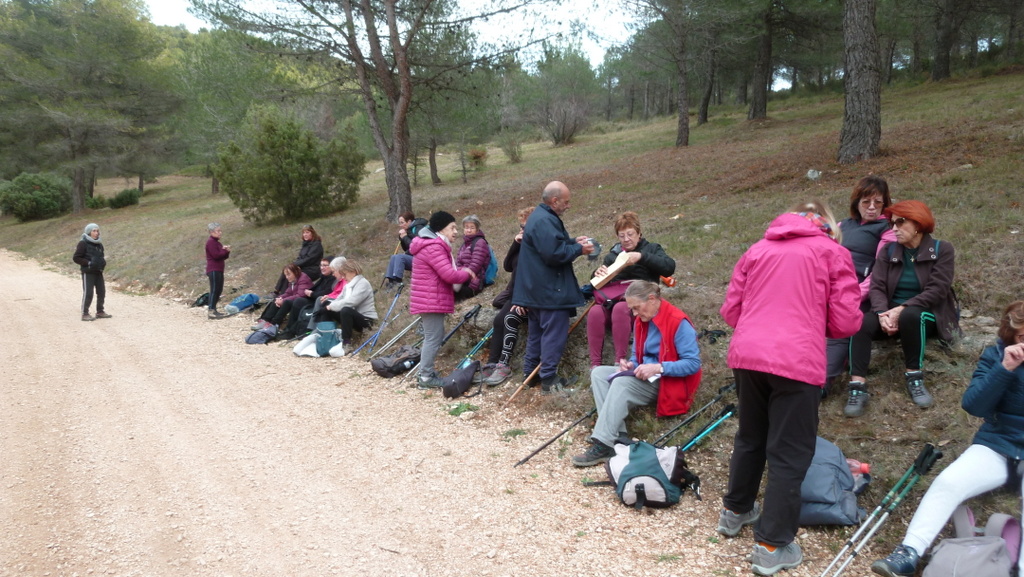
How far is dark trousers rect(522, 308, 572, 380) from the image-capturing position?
5.41 m

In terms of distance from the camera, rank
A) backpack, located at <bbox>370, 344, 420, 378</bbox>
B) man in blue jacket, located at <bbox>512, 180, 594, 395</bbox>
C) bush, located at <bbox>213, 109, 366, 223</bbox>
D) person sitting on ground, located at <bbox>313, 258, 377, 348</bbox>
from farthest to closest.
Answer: bush, located at <bbox>213, 109, 366, 223</bbox>
person sitting on ground, located at <bbox>313, 258, 377, 348</bbox>
backpack, located at <bbox>370, 344, 420, 378</bbox>
man in blue jacket, located at <bbox>512, 180, 594, 395</bbox>

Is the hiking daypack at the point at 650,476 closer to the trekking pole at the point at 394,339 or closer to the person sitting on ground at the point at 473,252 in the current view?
the person sitting on ground at the point at 473,252

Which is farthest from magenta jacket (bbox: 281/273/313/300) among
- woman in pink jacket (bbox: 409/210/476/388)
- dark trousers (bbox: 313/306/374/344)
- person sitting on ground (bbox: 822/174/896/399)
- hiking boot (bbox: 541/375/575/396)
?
person sitting on ground (bbox: 822/174/896/399)

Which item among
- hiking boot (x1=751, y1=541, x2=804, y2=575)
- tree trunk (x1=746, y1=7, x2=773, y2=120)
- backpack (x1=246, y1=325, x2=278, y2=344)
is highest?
tree trunk (x1=746, y1=7, x2=773, y2=120)

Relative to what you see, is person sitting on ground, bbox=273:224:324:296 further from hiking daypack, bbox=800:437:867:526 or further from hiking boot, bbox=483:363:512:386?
hiking daypack, bbox=800:437:867:526

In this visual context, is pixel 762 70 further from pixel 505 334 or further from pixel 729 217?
pixel 505 334

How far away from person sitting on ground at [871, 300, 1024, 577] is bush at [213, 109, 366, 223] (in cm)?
1628

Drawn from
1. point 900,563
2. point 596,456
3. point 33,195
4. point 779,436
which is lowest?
point 596,456

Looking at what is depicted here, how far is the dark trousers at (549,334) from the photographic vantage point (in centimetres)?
541

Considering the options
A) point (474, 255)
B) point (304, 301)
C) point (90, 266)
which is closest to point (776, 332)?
point (474, 255)

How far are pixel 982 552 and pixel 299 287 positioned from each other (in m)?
8.32

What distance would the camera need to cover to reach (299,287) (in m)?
9.09

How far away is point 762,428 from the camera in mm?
3148

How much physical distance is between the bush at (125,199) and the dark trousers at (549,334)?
99.3 ft
